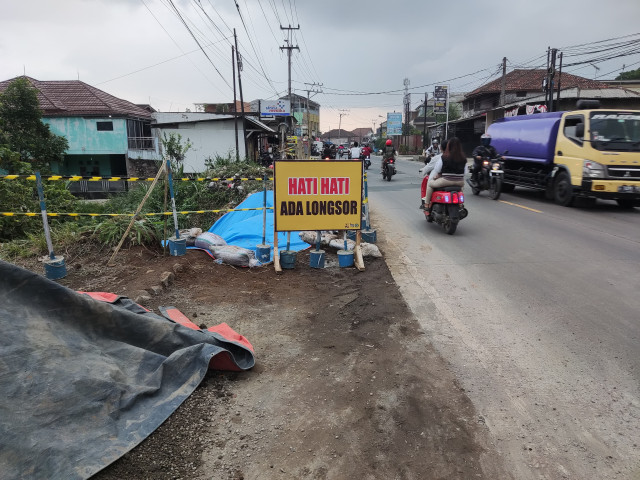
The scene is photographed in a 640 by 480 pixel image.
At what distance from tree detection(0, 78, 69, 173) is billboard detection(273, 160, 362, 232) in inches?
865

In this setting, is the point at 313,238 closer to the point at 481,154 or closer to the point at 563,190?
the point at 563,190

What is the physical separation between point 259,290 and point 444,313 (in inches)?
90.8

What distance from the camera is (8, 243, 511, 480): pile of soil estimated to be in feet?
8.32

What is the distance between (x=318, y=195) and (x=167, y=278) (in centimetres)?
239

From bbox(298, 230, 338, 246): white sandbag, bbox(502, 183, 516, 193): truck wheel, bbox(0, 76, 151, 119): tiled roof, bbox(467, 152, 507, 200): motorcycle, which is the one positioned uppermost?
bbox(0, 76, 151, 119): tiled roof

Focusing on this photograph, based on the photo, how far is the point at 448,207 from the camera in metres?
8.68

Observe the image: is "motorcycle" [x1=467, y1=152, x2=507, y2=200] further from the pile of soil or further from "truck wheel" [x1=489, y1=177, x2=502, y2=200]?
the pile of soil

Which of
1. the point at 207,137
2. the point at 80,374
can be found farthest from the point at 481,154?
the point at 207,137

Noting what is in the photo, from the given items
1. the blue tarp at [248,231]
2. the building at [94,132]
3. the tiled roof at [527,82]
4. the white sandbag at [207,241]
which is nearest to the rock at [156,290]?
the white sandbag at [207,241]

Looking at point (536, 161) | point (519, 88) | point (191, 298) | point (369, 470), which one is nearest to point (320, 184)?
point (191, 298)

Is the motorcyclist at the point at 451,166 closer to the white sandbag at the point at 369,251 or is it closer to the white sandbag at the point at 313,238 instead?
the white sandbag at the point at 369,251

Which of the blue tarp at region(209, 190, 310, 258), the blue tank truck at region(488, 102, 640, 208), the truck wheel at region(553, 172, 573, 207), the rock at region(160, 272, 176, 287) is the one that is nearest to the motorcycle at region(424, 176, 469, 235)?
the blue tarp at region(209, 190, 310, 258)

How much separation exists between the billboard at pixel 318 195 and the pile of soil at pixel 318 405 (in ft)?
4.43

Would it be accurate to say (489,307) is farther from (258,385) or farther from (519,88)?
(519,88)
